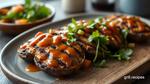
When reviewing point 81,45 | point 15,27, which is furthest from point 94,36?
point 15,27

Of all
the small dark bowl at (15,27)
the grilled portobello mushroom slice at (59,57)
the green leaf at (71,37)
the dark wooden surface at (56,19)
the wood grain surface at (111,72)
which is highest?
the green leaf at (71,37)

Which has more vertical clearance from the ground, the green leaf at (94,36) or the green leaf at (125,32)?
the green leaf at (94,36)

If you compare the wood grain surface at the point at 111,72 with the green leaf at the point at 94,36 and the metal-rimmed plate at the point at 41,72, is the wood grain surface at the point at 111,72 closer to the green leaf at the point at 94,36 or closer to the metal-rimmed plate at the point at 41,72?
the metal-rimmed plate at the point at 41,72

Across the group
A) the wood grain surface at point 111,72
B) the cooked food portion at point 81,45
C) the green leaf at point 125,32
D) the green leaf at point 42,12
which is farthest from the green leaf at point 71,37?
the green leaf at point 42,12

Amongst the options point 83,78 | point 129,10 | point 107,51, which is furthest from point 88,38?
point 129,10

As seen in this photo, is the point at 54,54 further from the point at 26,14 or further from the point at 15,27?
the point at 26,14

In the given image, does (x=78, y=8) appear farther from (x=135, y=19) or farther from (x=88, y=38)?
(x=88, y=38)
